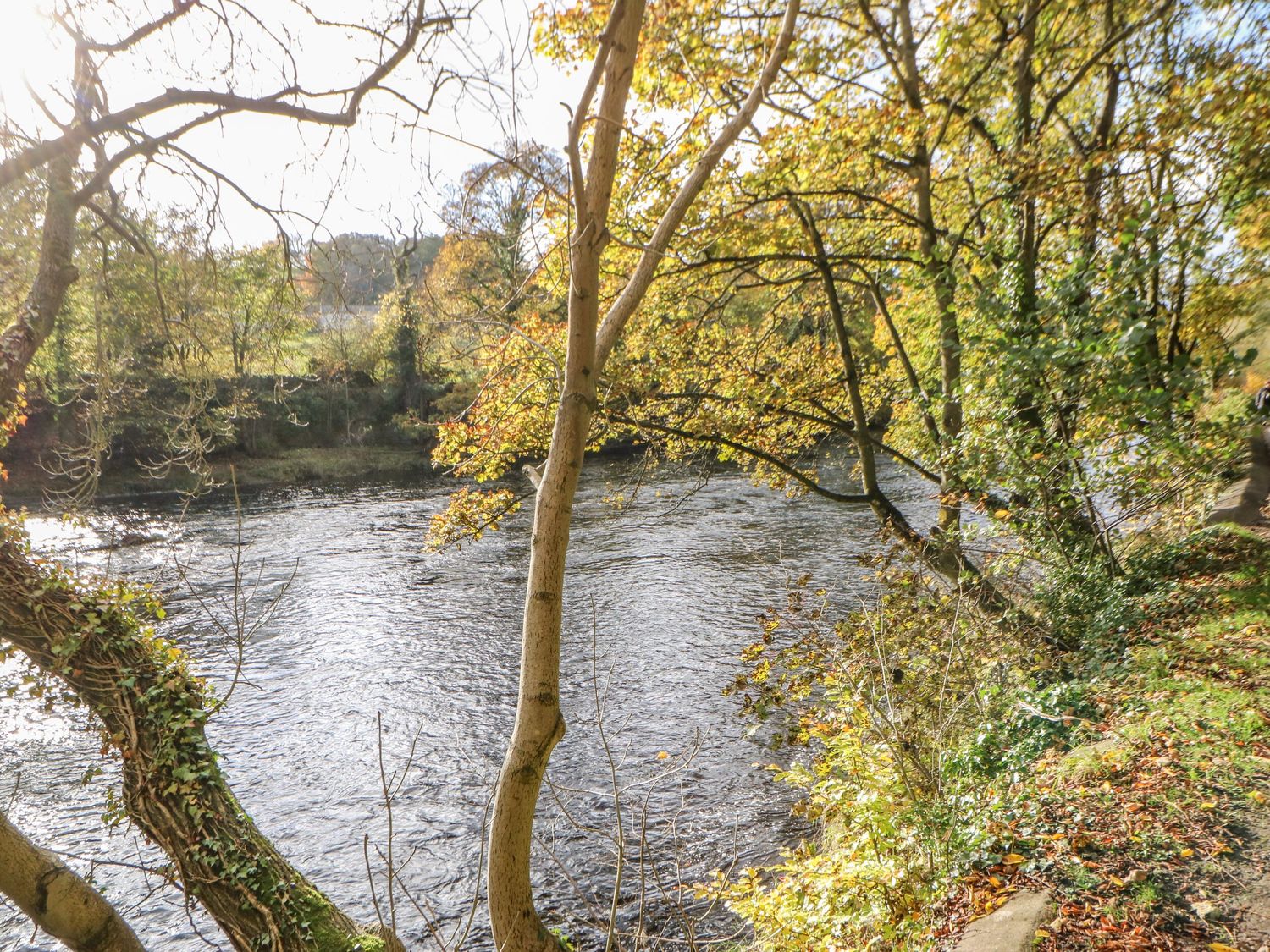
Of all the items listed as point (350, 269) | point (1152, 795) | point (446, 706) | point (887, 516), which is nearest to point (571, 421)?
point (350, 269)

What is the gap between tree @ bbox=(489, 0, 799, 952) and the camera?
3.23 metres

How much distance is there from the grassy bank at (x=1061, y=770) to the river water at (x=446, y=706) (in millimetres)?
1259

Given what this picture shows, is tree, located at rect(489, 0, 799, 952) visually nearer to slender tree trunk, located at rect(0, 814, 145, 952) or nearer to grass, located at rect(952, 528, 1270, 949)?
grass, located at rect(952, 528, 1270, 949)

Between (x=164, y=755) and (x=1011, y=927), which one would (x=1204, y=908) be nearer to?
(x=1011, y=927)

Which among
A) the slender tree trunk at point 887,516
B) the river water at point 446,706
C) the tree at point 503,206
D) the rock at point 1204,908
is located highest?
the tree at point 503,206

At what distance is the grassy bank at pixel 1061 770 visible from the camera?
3.61 m

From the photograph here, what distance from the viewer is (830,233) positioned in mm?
10500

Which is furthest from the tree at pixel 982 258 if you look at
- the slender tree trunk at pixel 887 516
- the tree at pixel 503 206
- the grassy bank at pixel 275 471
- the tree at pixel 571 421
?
the grassy bank at pixel 275 471

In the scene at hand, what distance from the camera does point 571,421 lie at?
338 centimetres

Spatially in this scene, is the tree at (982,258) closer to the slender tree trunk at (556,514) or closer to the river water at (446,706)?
the river water at (446,706)

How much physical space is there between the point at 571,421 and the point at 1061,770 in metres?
3.58

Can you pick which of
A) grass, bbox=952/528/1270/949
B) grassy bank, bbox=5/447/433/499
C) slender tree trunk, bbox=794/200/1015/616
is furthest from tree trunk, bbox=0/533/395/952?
grassy bank, bbox=5/447/433/499

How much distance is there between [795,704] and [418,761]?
4.81 meters

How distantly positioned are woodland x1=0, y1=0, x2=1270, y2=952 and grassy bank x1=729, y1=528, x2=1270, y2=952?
0.03 meters
